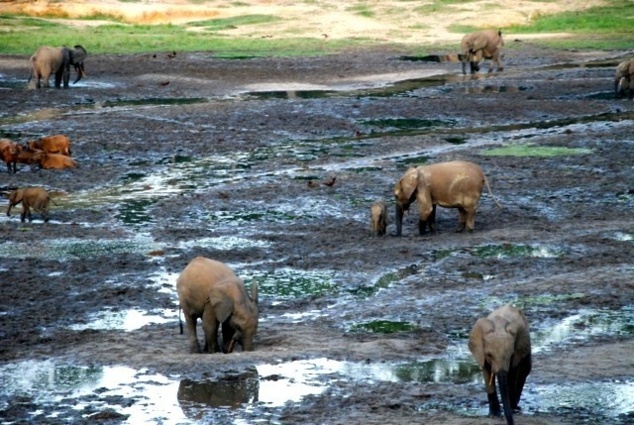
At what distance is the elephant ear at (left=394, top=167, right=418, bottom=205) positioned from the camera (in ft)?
54.6

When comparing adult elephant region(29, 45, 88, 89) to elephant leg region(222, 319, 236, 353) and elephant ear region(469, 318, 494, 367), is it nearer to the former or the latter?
elephant leg region(222, 319, 236, 353)

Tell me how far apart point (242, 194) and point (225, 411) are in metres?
9.69

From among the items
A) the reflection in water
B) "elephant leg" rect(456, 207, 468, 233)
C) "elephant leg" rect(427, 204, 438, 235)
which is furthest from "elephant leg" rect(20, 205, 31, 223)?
the reflection in water

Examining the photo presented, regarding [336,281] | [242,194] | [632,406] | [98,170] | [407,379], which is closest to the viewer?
[632,406]

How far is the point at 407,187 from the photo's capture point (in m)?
16.7

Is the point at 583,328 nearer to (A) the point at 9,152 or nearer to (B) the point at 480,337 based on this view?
(B) the point at 480,337

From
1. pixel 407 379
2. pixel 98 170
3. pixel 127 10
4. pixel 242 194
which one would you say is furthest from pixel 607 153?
pixel 127 10

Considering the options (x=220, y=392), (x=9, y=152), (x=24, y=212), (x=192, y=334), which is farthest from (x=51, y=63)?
(x=220, y=392)

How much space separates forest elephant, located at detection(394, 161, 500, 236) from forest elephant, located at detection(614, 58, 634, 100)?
1517 centimetres

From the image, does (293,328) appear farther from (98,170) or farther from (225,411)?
(98,170)

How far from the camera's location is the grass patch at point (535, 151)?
2270cm

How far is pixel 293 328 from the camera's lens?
1230cm

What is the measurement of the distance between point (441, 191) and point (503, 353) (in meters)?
7.73

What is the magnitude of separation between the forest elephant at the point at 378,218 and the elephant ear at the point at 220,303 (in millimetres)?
5550
